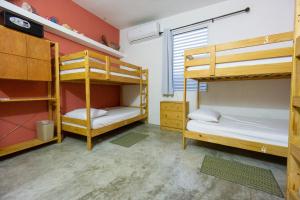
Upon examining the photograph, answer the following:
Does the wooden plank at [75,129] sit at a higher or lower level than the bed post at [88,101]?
lower

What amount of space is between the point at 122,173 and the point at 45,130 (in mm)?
1615

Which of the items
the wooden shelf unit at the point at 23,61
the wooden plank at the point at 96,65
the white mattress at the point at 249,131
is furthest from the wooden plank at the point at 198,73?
the wooden shelf unit at the point at 23,61

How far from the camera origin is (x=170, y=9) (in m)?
3.26

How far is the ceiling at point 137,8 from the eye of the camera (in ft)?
9.89

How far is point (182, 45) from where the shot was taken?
3461 mm

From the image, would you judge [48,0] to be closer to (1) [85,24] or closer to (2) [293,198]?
(1) [85,24]

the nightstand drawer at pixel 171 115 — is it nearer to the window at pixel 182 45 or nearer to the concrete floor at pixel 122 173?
the window at pixel 182 45

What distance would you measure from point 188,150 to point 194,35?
2613 mm

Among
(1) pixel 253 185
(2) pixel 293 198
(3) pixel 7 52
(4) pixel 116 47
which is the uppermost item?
(4) pixel 116 47

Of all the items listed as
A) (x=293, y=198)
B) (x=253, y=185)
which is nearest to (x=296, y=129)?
(x=293, y=198)

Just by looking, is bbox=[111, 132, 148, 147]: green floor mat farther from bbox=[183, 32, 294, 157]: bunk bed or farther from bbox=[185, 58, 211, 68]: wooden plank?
bbox=[185, 58, 211, 68]: wooden plank

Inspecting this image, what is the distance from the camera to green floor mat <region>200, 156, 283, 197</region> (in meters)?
1.41

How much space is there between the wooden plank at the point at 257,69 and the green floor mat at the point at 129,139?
1.82 meters

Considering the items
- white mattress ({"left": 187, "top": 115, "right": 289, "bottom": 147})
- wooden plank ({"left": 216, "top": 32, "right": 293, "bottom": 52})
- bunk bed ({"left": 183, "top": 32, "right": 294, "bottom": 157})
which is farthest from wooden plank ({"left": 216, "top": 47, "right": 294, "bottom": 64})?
white mattress ({"left": 187, "top": 115, "right": 289, "bottom": 147})
